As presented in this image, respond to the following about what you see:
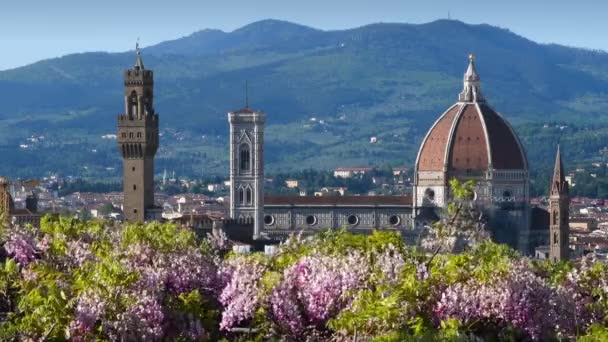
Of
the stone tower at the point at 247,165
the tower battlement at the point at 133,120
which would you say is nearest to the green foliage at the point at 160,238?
the tower battlement at the point at 133,120

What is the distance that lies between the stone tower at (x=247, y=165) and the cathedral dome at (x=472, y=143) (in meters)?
12.3

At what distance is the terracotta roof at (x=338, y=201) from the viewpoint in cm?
15212

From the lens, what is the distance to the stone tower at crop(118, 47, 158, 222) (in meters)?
108

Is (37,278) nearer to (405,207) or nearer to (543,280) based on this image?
(543,280)

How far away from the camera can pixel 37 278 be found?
40469mm

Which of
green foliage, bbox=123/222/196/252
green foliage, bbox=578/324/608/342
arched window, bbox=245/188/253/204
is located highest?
green foliage, bbox=123/222/196/252

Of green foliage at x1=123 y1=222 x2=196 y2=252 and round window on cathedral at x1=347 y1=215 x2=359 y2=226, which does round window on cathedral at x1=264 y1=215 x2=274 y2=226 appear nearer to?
round window on cathedral at x1=347 y1=215 x2=359 y2=226

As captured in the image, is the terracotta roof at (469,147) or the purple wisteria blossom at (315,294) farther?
the terracotta roof at (469,147)

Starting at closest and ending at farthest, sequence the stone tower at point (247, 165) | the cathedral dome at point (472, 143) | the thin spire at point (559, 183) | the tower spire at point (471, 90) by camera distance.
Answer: the thin spire at point (559, 183)
the stone tower at point (247, 165)
the cathedral dome at point (472, 143)
the tower spire at point (471, 90)

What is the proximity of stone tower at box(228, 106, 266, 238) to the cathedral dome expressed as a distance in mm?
12342

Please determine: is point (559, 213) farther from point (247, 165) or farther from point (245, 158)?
point (245, 158)

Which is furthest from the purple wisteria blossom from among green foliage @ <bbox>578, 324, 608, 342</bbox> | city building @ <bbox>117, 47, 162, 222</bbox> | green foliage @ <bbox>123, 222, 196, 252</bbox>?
city building @ <bbox>117, 47, 162, 222</bbox>

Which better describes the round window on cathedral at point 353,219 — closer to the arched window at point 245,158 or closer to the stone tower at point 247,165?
the stone tower at point 247,165

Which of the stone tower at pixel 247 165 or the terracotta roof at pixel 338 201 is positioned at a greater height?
the stone tower at pixel 247 165
